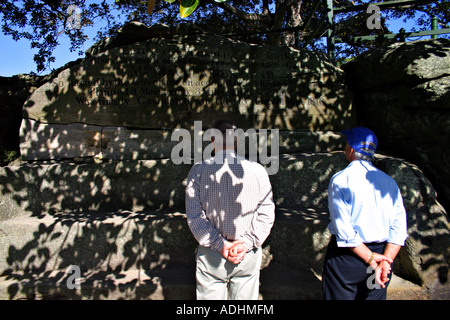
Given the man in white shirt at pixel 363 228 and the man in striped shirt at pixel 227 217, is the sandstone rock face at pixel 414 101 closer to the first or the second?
the man in white shirt at pixel 363 228

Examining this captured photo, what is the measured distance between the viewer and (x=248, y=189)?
8.04 ft

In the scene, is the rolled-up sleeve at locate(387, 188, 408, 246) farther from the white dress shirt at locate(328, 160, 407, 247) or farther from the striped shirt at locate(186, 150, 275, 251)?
the striped shirt at locate(186, 150, 275, 251)

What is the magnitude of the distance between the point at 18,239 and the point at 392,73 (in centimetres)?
578

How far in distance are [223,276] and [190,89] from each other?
3.45 m

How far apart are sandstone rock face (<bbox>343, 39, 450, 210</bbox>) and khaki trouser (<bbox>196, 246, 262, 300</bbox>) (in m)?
3.53

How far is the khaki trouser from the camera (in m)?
2.46

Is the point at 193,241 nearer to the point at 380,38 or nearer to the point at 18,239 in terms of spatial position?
the point at 18,239

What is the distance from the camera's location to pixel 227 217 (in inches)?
95.2

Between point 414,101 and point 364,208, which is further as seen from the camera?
point 414,101

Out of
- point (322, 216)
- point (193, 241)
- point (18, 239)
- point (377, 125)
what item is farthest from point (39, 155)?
point (377, 125)

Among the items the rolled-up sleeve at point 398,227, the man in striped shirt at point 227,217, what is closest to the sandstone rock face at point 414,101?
the rolled-up sleeve at point 398,227

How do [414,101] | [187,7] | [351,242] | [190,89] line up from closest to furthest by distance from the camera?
[187,7] → [351,242] → [414,101] → [190,89]

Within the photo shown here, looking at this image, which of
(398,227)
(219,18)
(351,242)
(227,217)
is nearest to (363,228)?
(351,242)

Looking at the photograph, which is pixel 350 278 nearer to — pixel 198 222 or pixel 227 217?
pixel 227 217
